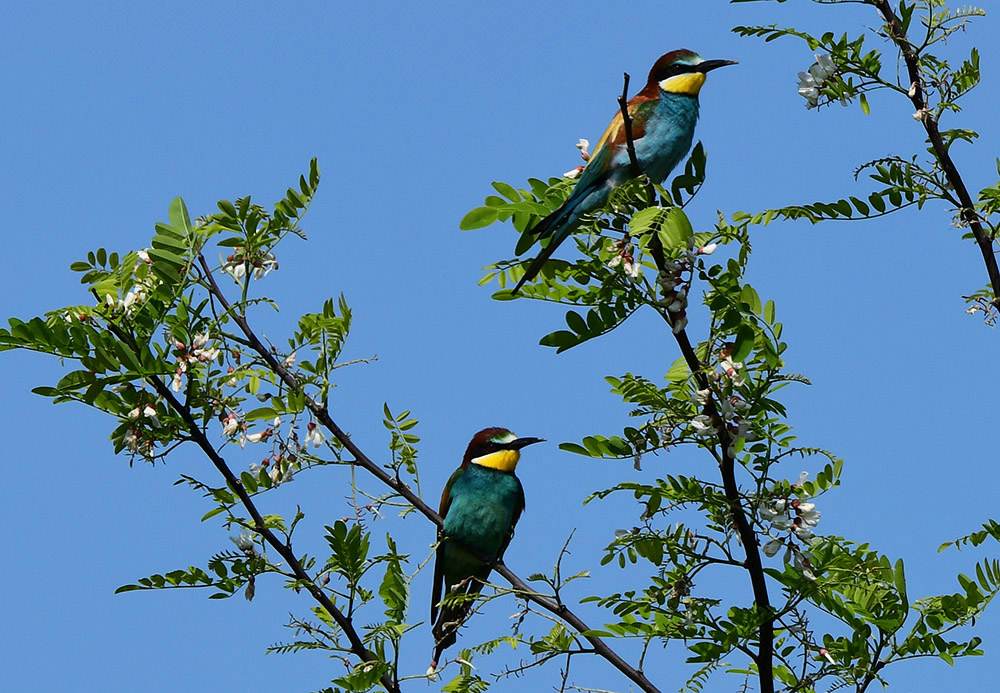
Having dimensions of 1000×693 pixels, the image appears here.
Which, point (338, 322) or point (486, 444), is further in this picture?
point (486, 444)

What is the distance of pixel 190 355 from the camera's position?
303 cm

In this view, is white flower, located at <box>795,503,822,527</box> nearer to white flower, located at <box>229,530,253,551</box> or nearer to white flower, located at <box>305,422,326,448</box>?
white flower, located at <box>305,422,326,448</box>

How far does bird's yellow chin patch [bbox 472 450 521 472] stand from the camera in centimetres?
523

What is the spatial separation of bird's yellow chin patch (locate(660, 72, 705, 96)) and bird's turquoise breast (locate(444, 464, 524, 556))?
6.56ft

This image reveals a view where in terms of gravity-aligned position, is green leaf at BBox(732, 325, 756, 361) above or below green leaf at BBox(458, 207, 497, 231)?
below

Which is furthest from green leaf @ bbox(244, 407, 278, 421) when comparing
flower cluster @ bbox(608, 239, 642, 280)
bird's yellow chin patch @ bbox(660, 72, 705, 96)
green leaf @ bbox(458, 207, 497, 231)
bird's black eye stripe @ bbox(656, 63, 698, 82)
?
bird's black eye stripe @ bbox(656, 63, 698, 82)

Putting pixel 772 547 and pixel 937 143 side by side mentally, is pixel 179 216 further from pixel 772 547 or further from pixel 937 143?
pixel 937 143

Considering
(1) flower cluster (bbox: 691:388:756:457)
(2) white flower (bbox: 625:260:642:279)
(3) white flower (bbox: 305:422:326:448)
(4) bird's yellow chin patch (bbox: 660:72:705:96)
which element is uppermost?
(4) bird's yellow chin patch (bbox: 660:72:705:96)

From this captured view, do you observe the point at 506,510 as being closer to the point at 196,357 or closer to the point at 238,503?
the point at 238,503

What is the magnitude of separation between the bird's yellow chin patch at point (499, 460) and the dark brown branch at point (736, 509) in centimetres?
245

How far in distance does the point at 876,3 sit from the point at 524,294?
145 centimetres

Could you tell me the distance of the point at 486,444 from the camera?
5273mm

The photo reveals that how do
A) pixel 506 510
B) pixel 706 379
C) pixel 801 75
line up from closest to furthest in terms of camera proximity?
pixel 706 379, pixel 801 75, pixel 506 510

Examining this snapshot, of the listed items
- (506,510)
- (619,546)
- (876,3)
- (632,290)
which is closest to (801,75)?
(876,3)
